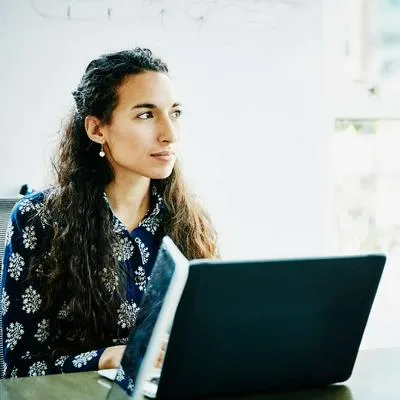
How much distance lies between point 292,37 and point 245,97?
261mm

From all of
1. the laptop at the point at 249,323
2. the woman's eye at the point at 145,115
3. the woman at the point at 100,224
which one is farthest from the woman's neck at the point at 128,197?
the laptop at the point at 249,323

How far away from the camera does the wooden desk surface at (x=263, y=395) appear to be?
1060mm

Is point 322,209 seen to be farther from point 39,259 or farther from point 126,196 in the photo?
point 39,259

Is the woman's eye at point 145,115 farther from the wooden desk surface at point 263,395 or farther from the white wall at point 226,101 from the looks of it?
the wooden desk surface at point 263,395

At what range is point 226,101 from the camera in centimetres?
235

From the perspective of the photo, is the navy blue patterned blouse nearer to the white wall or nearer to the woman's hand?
the woman's hand

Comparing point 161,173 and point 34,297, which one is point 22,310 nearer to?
point 34,297

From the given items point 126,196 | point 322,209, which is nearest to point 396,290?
point 322,209

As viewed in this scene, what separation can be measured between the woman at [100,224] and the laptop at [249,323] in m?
0.49

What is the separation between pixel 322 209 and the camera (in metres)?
2.51

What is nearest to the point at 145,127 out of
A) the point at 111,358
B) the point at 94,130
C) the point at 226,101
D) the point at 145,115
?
the point at 145,115

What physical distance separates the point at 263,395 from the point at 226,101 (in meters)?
1.45

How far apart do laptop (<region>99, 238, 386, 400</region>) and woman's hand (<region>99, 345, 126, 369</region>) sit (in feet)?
0.68

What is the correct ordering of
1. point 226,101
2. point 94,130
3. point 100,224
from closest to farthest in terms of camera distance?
point 100,224, point 94,130, point 226,101
